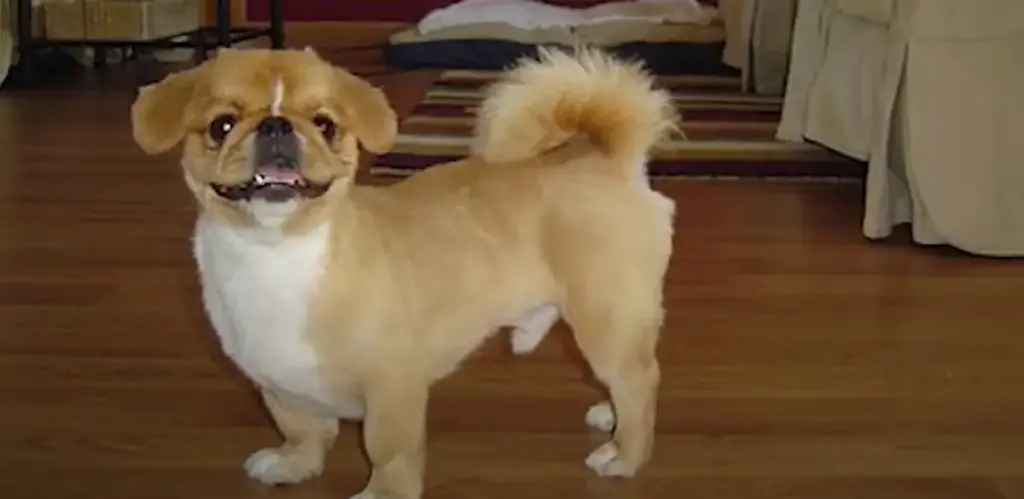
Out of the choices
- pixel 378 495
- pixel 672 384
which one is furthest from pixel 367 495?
pixel 672 384

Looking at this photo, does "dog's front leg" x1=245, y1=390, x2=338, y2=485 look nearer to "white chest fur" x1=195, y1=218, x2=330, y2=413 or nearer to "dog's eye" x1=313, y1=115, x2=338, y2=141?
"white chest fur" x1=195, y1=218, x2=330, y2=413

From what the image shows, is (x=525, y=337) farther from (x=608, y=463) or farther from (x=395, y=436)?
(x=395, y=436)

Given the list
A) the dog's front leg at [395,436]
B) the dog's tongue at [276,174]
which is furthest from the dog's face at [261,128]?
the dog's front leg at [395,436]

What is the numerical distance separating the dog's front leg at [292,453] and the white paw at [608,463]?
0.24 metres

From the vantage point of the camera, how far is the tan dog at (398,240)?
3.83 ft

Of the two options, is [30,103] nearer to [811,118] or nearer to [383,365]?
[811,118]

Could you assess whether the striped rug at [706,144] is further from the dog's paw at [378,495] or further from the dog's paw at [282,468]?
the dog's paw at [378,495]

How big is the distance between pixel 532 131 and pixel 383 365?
0.32 metres

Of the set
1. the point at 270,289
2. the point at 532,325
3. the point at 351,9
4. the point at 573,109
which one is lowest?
the point at 351,9

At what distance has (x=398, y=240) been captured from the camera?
1.28 metres

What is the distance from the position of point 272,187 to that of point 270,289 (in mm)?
100

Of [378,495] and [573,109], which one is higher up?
[573,109]

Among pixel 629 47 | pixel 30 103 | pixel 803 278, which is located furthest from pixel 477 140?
pixel 629 47

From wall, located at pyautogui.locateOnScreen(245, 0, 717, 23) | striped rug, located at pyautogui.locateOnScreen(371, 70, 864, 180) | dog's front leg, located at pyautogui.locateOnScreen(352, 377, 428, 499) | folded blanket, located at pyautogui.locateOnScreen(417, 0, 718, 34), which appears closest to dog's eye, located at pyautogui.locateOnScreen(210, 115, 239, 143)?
dog's front leg, located at pyautogui.locateOnScreen(352, 377, 428, 499)
